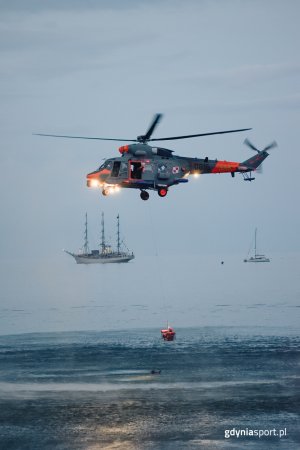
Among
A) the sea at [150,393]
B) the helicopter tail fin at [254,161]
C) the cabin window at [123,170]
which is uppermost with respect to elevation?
the helicopter tail fin at [254,161]

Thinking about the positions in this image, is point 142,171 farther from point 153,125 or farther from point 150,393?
point 150,393

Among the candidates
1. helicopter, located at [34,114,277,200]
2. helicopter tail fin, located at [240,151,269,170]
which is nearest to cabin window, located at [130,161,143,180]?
helicopter, located at [34,114,277,200]

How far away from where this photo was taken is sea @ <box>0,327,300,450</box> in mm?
69125

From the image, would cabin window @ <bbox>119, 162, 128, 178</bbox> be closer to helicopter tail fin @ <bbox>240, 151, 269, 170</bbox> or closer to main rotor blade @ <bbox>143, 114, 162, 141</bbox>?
main rotor blade @ <bbox>143, 114, 162, 141</bbox>

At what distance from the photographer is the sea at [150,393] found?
6912cm

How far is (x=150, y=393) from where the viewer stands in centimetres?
8556

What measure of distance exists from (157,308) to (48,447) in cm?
12369

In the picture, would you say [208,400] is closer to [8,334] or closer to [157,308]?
[8,334]

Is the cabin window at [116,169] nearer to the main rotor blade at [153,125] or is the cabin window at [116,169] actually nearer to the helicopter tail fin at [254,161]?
the main rotor blade at [153,125]

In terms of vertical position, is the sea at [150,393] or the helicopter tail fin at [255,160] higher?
the helicopter tail fin at [255,160]

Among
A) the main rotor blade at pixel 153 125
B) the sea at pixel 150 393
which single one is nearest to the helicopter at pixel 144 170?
the main rotor blade at pixel 153 125

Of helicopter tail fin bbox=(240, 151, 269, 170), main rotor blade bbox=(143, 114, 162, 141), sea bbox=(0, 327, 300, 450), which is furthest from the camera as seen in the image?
helicopter tail fin bbox=(240, 151, 269, 170)

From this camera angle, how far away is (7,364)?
10125cm

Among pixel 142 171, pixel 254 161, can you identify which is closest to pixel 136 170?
pixel 142 171
